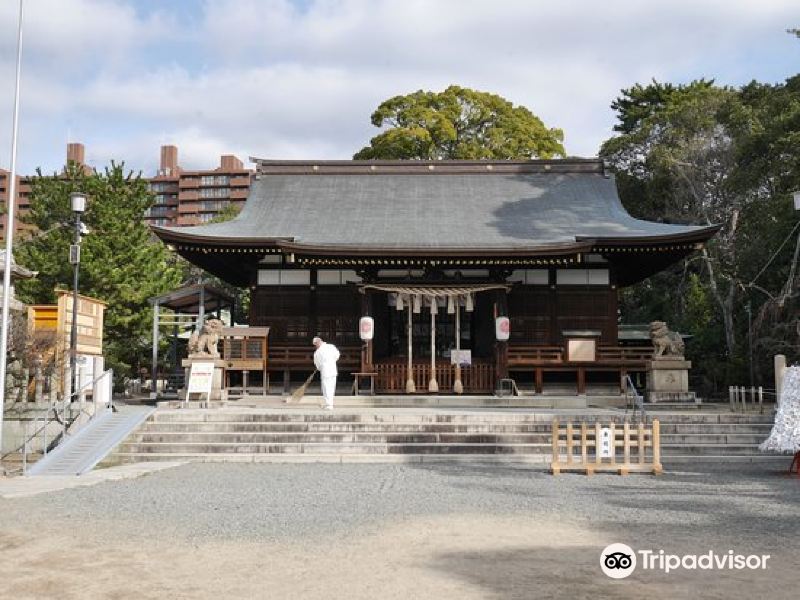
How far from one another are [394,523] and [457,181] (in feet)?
61.2

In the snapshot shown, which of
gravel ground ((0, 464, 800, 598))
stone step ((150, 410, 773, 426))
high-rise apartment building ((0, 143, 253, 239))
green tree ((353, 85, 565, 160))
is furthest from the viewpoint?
high-rise apartment building ((0, 143, 253, 239))

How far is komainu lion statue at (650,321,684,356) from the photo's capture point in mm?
17094

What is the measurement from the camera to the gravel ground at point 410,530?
5.18 meters

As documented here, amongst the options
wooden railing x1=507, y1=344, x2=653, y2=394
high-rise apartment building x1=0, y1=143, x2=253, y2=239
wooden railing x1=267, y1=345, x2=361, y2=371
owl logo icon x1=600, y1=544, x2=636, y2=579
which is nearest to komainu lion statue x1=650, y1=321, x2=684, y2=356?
wooden railing x1=507, y1=344, x2=653, y2=394

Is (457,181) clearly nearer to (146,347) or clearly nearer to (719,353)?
(719,353)

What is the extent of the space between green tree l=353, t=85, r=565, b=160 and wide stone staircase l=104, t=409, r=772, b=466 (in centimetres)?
2150

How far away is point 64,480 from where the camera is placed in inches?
403

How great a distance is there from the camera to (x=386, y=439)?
13047 millimetres

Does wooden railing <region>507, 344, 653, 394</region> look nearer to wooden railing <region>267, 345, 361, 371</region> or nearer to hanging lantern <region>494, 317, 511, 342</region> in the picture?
hanging lantern <region>494, 317, 511, 342</region>

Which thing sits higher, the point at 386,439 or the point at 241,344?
the point at 241,344

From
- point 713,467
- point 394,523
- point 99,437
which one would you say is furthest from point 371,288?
point 394,523

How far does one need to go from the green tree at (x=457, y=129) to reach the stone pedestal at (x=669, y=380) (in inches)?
712

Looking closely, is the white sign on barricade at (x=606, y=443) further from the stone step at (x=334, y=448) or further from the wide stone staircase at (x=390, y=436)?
the stone step at (x=334, y=448)

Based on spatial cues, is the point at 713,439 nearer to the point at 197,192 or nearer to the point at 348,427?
the point at 348,427
